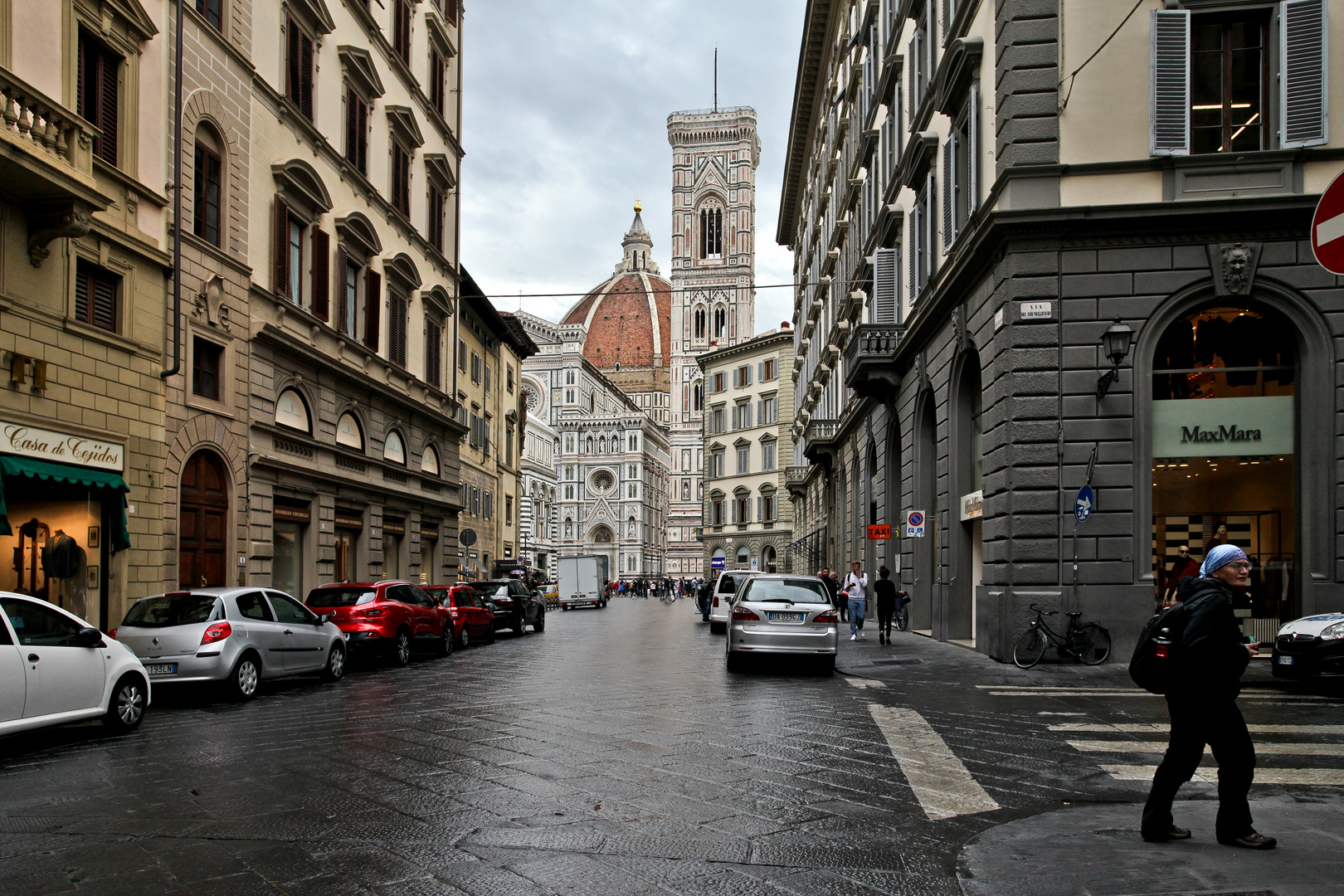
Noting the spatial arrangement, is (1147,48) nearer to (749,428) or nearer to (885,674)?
(885,674)

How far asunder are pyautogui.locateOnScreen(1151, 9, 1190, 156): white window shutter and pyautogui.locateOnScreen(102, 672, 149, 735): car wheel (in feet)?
49.8

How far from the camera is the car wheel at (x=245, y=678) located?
13.6 meters

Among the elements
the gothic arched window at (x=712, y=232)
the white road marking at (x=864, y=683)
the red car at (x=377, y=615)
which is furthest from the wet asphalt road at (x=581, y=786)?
the gothic arched window at (x=712, y=232)

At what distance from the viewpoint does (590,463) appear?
152 metres

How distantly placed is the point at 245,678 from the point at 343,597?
556 centimetres

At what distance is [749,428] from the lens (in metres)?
76.4

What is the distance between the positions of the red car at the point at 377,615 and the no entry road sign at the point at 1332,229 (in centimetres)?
1607

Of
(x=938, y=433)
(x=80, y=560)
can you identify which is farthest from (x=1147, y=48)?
(x=80, y=560)

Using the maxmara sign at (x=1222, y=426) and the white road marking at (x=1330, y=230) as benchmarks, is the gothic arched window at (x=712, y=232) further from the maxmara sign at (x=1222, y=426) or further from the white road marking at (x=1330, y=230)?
the white road marking at (x=1330, y=230)

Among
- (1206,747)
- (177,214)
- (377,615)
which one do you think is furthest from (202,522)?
(1206,747)

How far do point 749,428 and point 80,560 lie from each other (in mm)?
61149

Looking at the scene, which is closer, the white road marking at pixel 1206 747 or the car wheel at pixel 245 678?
the white road marking at pixel 1206 747

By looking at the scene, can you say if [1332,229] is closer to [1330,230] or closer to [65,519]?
[1330,230]

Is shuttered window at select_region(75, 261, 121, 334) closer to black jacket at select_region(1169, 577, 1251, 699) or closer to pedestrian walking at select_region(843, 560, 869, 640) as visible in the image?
pedestrian walking at select_region(843, 560, 869, 640)
